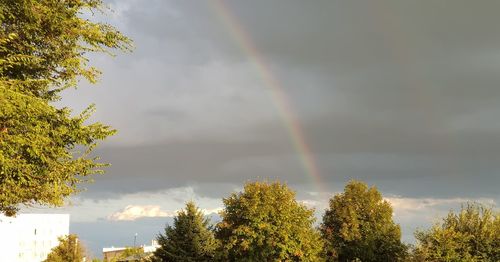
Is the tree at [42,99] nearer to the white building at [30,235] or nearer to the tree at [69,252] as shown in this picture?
the tree at [69,252]

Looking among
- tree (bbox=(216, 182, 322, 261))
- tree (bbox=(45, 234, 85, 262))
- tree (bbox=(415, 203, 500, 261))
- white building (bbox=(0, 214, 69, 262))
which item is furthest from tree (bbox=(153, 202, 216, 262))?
white building (bbox=(0, 214, 69, 262))

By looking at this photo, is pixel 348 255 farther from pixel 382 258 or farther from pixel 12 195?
pixel 12 195

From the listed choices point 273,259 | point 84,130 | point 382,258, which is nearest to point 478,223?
point 273,259

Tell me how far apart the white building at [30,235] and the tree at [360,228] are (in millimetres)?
107787

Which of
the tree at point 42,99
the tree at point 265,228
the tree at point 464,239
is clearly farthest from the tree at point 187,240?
the tree at point 42,99

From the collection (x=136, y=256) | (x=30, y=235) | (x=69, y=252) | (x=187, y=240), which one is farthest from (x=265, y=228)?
(x=30, y=235)

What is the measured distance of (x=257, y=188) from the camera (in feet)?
137

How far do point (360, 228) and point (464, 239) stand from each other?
2478 centimetres

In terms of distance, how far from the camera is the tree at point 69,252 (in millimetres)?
54938

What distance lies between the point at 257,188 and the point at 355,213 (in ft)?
62.6

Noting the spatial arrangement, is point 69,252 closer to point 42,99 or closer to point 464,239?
point 464,239

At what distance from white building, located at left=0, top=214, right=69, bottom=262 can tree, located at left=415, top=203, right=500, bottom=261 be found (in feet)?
422

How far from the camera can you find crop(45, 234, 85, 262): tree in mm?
54938

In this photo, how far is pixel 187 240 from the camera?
4831 cm
